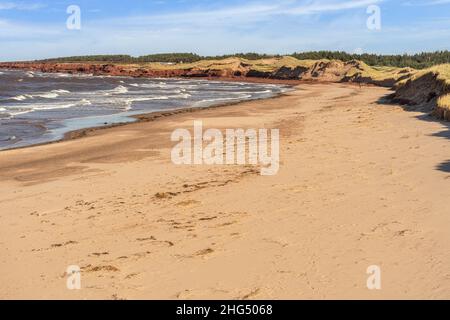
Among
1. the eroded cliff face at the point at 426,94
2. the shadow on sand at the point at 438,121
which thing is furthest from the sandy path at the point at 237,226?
the eroded cliff face at the point at 426,94

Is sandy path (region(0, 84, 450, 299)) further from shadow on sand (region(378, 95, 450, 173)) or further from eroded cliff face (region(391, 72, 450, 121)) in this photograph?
eroded cliff face (region(391, 72, 450, 121))

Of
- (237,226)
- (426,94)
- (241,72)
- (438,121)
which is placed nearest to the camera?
(237,226)

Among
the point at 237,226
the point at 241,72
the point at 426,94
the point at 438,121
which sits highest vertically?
the point at 241,72

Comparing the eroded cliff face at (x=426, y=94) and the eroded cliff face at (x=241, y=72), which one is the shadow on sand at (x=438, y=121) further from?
the eroded cliff face at (x=241, y=72)

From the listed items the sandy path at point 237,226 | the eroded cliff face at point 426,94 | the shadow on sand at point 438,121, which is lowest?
the sandy path at point 237,226

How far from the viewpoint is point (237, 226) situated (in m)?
6.36

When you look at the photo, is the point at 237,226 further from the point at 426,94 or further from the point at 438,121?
the point at 426,94

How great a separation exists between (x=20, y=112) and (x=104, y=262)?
75.1ft

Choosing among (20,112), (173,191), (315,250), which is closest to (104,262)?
(315,250)

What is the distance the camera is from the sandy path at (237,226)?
4.72 m

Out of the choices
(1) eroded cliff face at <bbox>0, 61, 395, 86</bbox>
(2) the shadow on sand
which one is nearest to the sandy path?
(2) the shadow on sand

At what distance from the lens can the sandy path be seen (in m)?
4.72

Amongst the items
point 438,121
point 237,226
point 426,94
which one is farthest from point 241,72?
point 237,226
